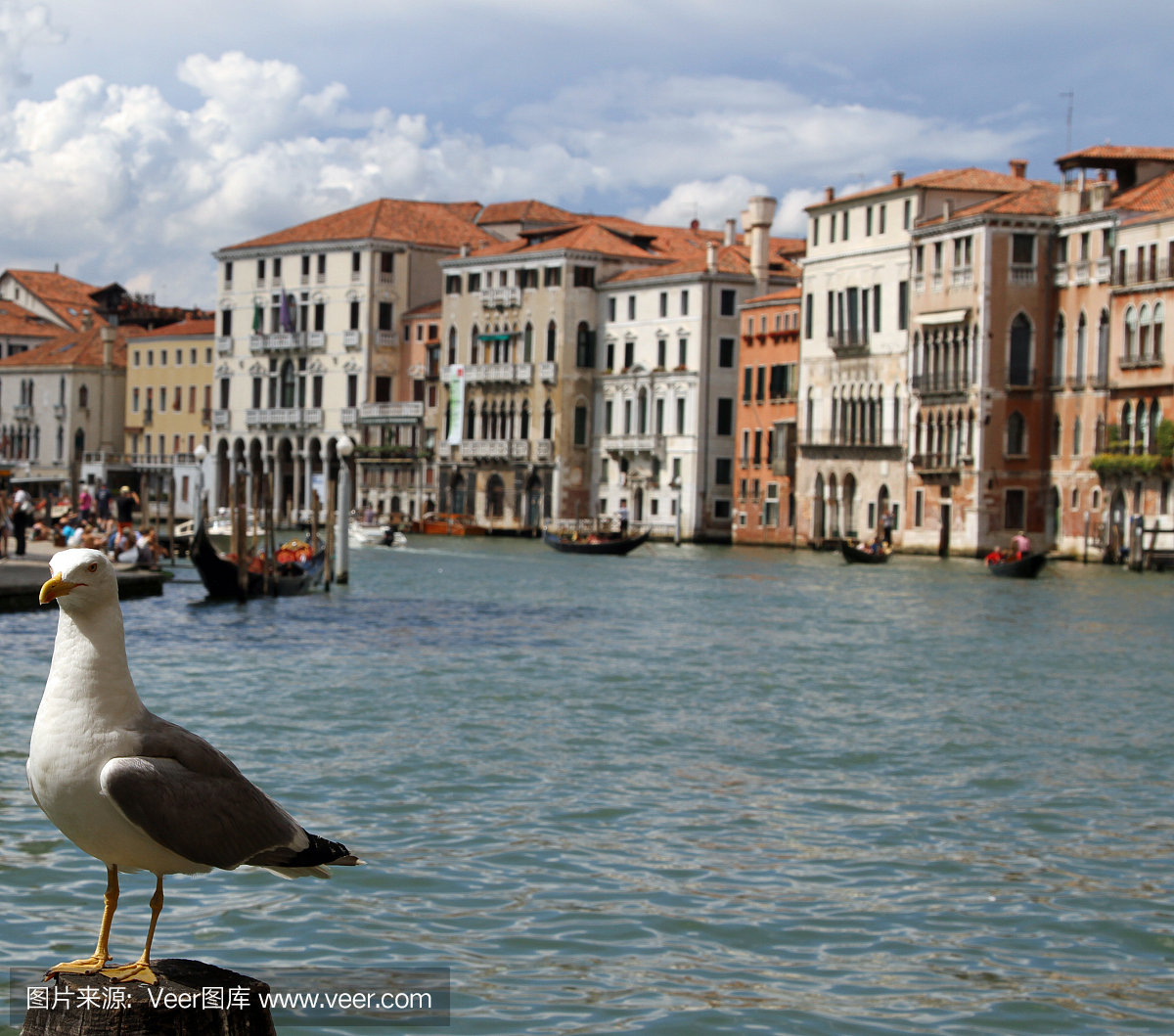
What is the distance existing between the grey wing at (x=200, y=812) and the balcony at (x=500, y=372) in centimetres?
5351

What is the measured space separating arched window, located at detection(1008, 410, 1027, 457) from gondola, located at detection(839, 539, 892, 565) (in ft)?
15.7

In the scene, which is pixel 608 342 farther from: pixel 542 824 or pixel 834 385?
pixel 542 824

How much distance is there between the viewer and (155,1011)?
104 inches

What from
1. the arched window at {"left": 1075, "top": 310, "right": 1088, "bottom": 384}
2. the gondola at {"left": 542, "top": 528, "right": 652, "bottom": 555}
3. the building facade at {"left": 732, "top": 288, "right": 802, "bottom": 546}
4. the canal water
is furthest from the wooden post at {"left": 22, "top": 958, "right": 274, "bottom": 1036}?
the building facade at {"left": 732, "top": 288, "right": 802, "bottom": 546}

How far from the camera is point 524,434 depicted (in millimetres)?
57281

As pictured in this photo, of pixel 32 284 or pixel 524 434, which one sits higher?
pixel 32 284

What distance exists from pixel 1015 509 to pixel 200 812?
3900cm

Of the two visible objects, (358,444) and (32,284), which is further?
(32,284)

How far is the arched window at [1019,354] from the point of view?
40812mm

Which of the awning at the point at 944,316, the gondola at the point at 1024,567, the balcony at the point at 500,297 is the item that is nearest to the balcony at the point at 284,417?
the balcony at the point at 500,297

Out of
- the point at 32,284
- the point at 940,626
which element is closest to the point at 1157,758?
the point at 940,626

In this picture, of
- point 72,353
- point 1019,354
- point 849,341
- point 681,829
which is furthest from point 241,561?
point 72,353

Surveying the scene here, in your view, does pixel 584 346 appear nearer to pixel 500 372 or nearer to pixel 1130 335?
pixel 500 372

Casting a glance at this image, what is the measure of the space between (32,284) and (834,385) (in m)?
44.6
